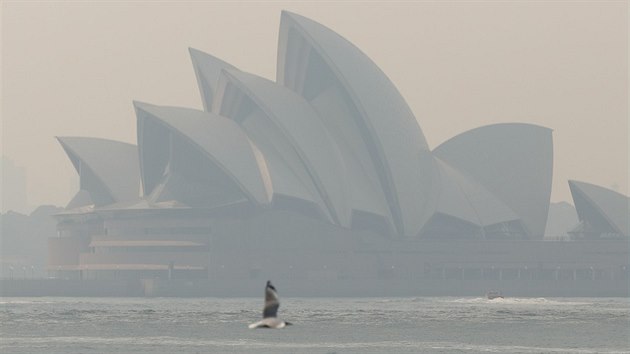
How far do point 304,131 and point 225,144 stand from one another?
738 cm

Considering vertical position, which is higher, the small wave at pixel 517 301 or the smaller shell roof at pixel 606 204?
the smaller shell roof at pixel 606 204

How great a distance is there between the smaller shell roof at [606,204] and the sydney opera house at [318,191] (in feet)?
0.58

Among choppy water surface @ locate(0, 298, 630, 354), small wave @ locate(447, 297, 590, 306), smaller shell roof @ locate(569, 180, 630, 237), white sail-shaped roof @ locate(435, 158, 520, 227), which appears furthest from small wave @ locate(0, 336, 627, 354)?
smaller shell roof @ locate(569, 180, 630, 237)

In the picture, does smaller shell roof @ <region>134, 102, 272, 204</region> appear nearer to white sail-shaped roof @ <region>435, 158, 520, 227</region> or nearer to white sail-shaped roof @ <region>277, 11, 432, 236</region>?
white sail-shaped roof @ <region>277, 11, 432, 236</region>

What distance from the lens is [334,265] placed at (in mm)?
147000

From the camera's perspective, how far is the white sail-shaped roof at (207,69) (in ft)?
470

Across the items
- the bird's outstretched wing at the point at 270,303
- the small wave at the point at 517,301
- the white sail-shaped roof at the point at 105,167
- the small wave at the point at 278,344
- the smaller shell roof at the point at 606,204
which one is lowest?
the small wave at the point at 278,344

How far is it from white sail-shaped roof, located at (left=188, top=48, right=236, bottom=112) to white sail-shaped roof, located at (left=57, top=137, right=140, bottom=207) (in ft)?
40.7

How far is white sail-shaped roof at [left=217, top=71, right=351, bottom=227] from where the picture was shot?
13625cm

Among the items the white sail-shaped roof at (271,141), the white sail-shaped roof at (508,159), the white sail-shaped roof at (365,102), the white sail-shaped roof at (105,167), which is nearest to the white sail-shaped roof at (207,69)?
the white sail-shaped roof at (271,141)

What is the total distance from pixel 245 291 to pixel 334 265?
897 centimetres

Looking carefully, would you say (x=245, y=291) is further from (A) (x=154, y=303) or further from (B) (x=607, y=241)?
(B) (x=607, y=241)

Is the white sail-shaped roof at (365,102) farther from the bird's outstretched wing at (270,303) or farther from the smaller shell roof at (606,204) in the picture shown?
the bird's outstretched wing at (270,303)

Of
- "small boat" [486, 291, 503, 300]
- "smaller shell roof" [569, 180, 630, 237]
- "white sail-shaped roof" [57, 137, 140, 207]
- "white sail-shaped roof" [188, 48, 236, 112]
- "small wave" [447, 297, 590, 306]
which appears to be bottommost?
"small wave" [447, 297, 590, 306]
